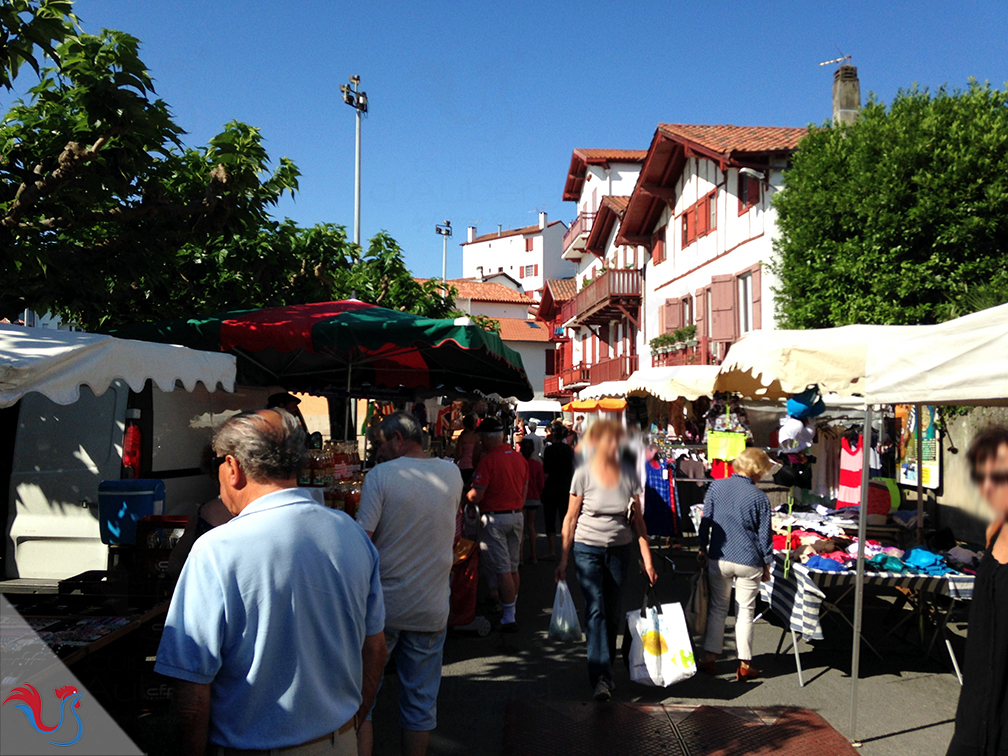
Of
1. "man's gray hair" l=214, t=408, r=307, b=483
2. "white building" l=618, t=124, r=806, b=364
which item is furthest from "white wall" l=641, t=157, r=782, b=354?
"man's gray hair" l=214, t=408, r=307, b=483

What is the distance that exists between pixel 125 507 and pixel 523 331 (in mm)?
60012

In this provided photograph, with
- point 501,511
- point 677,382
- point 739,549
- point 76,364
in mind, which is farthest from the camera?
point 677,382

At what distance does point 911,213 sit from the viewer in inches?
539

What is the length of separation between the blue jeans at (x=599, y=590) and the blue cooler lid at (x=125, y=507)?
2678mm

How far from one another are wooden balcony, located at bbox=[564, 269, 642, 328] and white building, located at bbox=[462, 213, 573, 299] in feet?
128

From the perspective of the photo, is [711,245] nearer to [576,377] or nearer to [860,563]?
[860,563]

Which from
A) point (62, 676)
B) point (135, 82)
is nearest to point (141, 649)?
point (62, 676)

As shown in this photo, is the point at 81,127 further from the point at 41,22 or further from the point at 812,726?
the point at 812,726

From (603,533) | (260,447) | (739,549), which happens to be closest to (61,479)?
(603,533)

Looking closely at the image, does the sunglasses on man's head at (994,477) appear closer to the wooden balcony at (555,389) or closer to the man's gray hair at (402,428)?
the man's gray hair at (402,428)

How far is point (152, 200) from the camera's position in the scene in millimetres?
7027

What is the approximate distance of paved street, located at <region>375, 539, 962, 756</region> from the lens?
476 cm

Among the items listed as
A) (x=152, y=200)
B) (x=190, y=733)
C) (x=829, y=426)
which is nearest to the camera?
(x=190, y=733)

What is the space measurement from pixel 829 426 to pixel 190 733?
388 inches
